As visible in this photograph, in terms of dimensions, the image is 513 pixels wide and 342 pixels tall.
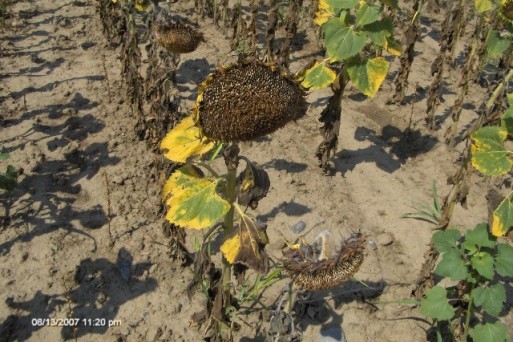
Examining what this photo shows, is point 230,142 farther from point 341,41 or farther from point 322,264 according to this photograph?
point 341,41

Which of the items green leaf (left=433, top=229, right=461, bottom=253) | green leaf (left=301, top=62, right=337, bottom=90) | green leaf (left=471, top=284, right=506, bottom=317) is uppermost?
green leaf (left=301, top=62, right=337, bottom=90)

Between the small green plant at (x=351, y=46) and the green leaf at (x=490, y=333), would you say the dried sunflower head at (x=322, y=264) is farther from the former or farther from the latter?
the small green plant at (x=351, y=46)

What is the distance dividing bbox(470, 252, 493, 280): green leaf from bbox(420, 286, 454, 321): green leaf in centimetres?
33

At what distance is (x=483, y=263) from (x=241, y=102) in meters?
1.74

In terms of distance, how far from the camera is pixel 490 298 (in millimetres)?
2785

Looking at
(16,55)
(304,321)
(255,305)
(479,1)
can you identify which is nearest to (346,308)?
(304,321)

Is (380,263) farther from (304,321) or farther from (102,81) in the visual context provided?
(102,81)

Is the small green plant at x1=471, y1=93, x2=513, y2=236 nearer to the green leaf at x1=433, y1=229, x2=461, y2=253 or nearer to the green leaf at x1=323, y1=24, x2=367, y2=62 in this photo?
the green leaf at x1=433, y1=229, x2=461, y2=253

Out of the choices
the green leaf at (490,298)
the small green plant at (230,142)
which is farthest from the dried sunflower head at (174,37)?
the green leaf at (490,298)

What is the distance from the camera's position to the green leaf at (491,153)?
250cm

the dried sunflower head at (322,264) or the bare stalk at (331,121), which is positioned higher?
the dried sunflower head at (322,264)

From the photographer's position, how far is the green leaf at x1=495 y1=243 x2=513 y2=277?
106 inches

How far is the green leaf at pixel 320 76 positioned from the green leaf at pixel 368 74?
0.49 feet

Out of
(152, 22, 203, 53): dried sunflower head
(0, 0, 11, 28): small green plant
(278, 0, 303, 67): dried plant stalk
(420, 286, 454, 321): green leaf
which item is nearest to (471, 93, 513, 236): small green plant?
(420, 286, 454, 321): green leaf
